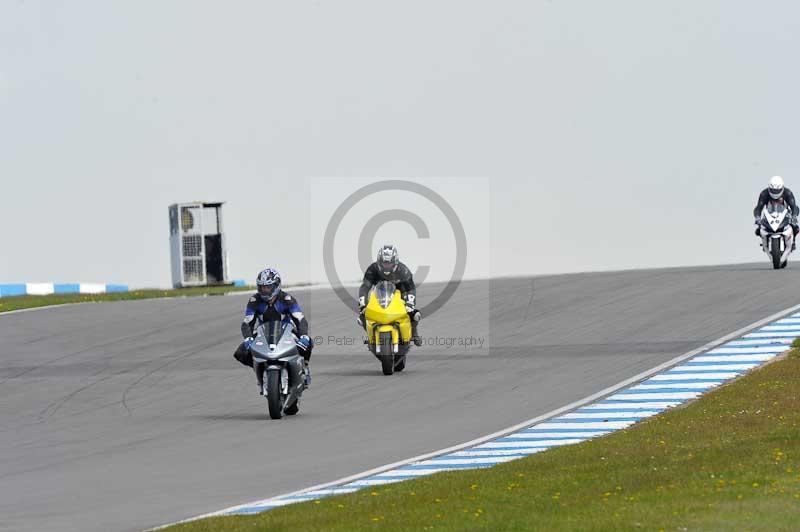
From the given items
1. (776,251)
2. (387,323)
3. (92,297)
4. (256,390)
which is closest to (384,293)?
(387,323)

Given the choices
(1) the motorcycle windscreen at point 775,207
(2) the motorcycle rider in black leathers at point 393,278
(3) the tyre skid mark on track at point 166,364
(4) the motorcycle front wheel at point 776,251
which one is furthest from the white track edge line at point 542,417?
(4) the motorcycle front wheel at point 776,251

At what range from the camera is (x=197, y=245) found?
4103cm

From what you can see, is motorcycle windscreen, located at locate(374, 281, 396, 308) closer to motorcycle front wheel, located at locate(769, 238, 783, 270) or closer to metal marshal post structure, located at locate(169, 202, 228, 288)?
motorcycle front wheel, located at locate(769, 238, 783, 270)

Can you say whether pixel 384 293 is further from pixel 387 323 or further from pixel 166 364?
pixel 166 364

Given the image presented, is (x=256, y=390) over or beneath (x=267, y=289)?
beneath

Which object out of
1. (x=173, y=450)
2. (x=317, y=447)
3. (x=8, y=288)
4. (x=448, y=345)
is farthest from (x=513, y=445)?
(x=8, y=288)

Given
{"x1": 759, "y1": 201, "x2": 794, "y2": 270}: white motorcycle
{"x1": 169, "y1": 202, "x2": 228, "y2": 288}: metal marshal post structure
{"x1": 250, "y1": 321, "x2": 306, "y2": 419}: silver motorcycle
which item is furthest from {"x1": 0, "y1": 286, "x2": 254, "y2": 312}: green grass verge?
{"x1": 250, "y1": 321, "x2": 306, "y2": 419}: silver motorcycle

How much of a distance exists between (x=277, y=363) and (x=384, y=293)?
382cm

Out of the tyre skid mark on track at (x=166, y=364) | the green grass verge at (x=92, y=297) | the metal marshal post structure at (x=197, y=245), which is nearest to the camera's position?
the tyre skid mark on track at (x=166, y=364)

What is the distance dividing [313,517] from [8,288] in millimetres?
31251

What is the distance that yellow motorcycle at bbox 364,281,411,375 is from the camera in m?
21.9

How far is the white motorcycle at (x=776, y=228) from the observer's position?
3259 centimetres

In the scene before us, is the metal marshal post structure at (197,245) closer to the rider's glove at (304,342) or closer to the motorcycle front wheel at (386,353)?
the motorcycle front wheel at (386,353)

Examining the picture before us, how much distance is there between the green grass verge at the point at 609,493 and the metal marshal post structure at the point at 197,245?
26818 mm
